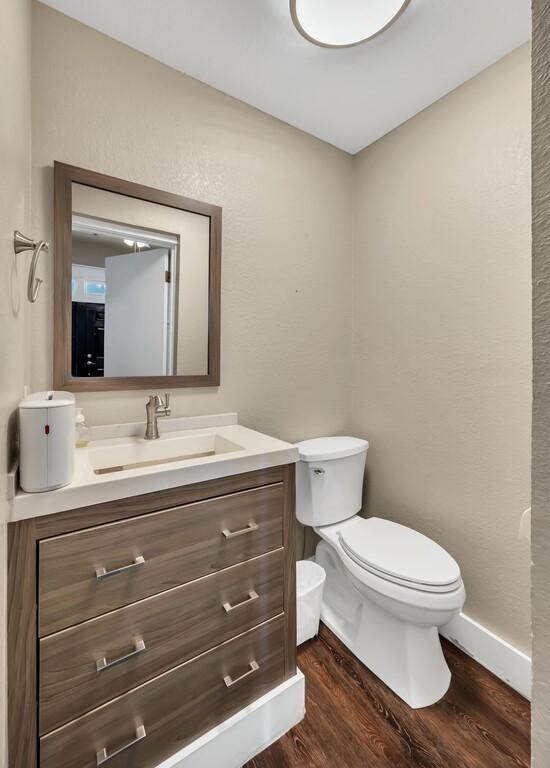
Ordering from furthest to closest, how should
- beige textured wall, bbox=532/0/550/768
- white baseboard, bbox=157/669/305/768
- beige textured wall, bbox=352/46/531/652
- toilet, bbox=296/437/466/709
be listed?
beige textured wall, bbox=352/46/531/652 → toilet, bbox=296/437/466/709 → white baseboard, bbox=157/669/305/768 → beige textured wall, bbox=532/0/550/768

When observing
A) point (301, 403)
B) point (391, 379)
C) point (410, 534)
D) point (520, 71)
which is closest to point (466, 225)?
point (520, 71)

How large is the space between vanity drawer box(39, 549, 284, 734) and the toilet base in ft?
1.67

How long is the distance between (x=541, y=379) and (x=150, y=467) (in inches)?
35.1

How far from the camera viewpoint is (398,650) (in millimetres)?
1331

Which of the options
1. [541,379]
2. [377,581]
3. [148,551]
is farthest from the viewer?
[377,581]

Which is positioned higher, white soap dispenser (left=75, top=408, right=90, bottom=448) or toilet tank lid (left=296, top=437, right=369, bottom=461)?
white soap dispenser (left=75, top=408, right=90, bottom=448)

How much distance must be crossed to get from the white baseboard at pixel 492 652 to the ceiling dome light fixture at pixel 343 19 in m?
2.33

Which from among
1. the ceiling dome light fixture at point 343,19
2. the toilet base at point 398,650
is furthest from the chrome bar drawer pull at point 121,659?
the ceiling dome light fixture at point 343,19

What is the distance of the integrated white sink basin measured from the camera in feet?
4.01

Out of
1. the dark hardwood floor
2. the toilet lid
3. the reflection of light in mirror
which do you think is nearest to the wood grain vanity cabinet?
the dark hardwood floor

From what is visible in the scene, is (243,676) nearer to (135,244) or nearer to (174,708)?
(174,708)

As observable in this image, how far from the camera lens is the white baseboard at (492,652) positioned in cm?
131

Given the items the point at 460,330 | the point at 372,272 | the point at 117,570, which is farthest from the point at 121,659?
the point at 372,272

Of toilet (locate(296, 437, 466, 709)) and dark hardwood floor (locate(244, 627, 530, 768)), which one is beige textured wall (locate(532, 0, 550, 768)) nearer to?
toilet (locate(296, 437, 466, 709))
